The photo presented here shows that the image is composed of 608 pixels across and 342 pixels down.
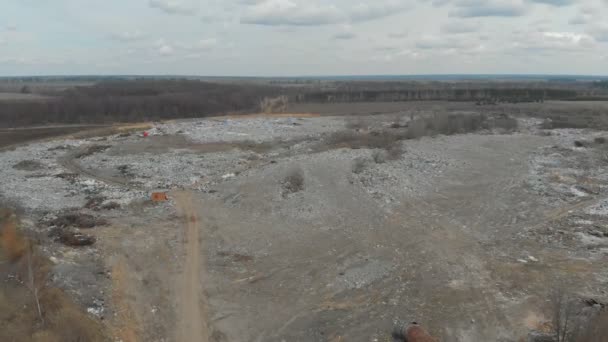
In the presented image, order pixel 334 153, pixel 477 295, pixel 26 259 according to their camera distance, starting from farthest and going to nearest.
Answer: pixel 334 153
pixel 26 259
pixel 477 295

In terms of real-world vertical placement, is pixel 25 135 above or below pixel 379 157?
below

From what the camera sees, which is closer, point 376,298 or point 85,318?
point 85,318

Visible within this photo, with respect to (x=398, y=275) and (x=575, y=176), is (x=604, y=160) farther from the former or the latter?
(x=398, y=275)

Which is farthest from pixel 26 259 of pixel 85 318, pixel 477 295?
pixel 477 295

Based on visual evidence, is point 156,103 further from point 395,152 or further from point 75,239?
point 75,239

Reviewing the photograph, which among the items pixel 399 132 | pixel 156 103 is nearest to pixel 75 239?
pixel 399 132

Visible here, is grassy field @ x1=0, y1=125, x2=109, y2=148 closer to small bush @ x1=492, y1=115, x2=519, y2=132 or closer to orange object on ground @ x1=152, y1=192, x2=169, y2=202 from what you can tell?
orange object on ground @ x1=152, y1=192, x2=169, y2=202

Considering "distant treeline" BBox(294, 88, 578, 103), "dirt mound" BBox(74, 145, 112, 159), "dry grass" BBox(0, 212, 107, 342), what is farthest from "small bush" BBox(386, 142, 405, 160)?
"distant treeline" BBox(294, 88, 578, 103)
